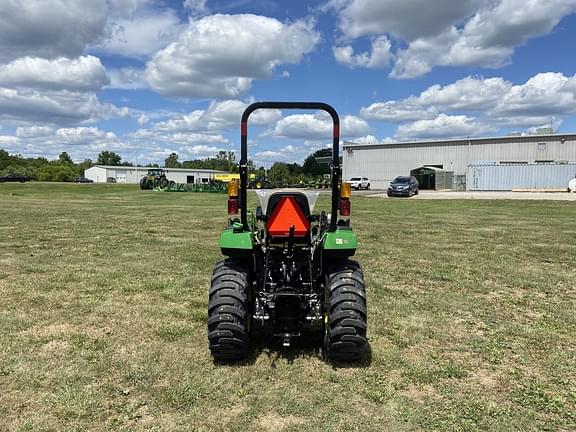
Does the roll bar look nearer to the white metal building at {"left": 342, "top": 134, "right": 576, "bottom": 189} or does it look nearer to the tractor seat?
the tractor seat

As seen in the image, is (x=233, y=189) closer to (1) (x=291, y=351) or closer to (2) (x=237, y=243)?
(2) (x=237, y=243)

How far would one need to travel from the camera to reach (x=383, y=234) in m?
13.6

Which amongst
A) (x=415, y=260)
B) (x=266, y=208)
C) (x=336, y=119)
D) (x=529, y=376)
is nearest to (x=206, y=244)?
(x=415, y=260)

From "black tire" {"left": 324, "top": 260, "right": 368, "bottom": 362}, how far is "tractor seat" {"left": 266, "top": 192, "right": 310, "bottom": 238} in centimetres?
58

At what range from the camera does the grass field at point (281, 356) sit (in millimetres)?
3457

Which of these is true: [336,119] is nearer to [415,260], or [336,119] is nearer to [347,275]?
[347,275]

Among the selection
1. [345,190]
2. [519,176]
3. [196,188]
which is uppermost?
[519,176]

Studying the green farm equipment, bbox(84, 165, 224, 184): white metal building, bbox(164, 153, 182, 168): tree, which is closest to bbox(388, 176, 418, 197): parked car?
the green farm equipment

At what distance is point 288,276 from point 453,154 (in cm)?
5665

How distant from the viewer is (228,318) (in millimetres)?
4156

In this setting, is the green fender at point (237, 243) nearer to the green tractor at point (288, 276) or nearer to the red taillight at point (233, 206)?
the green tractor at point (288, 276)

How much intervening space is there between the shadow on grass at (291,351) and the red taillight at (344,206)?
4.38 feet

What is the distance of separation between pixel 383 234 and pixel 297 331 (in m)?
9.63

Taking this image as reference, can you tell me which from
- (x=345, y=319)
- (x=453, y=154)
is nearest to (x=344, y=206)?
(x=345, y=319)
